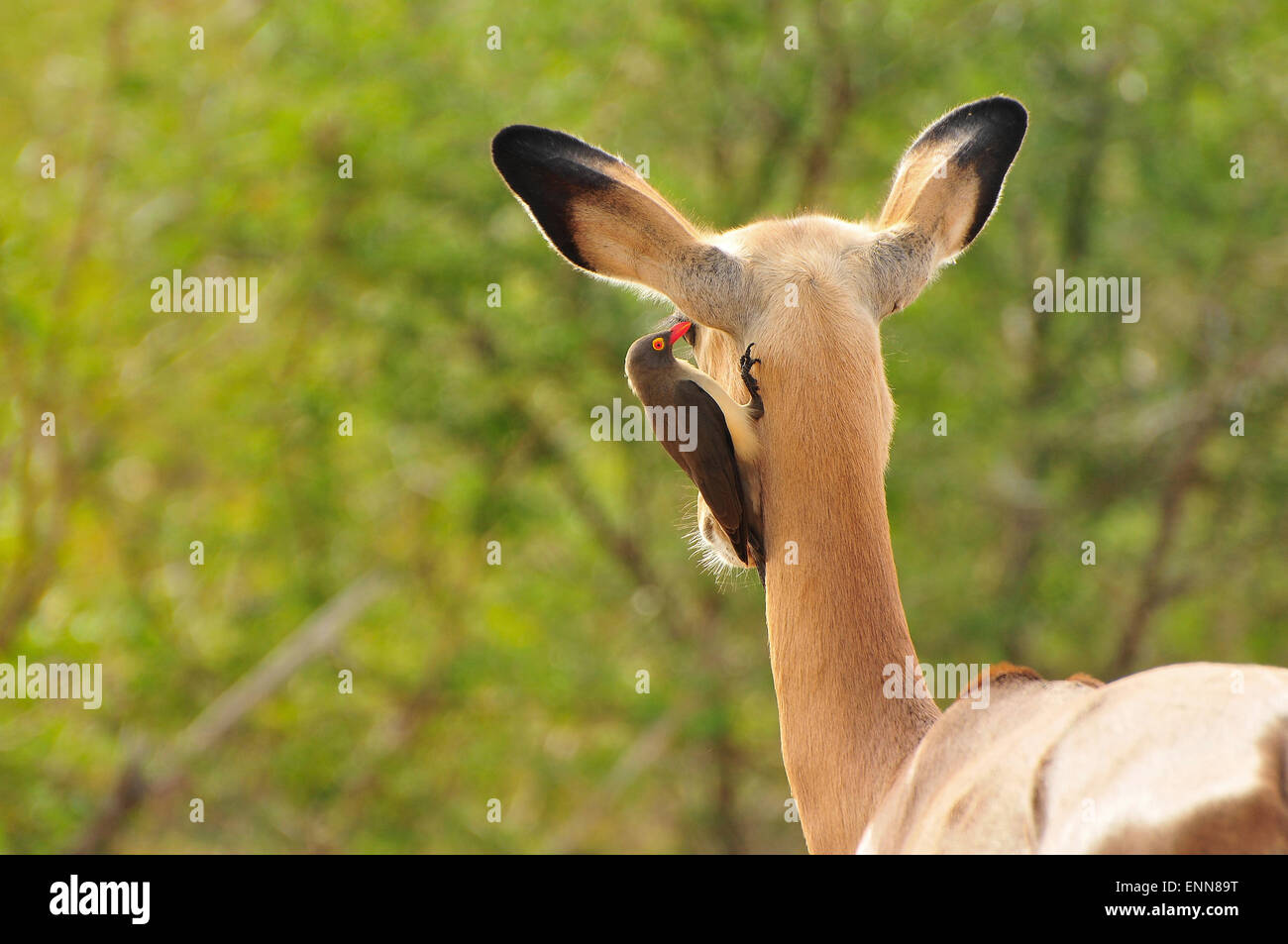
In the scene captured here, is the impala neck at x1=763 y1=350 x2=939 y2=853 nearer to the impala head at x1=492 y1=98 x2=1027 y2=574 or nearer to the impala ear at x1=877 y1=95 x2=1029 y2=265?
the impala head at x1=492 y1=98 x2=1027 y2=574

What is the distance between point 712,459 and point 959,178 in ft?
4.01

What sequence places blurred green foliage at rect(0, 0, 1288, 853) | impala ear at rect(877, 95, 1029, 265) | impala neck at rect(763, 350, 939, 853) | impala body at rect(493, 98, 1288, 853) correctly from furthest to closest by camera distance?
blurred green foliage at rect(0, 0, 1288, 853), impala ear at rect(877, 95, 1029, 265), impala neck at rect(763, 350, 939, 853), impala body at rect(493, 98, 1288, 853)

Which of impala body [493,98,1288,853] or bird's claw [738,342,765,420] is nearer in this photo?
impala body [493,98,1288,853]

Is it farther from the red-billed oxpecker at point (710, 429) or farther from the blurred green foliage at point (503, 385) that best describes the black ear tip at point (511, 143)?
the blurred green foliage at point (503, 385)

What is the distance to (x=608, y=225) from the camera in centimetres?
353

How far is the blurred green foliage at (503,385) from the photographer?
10883 mm

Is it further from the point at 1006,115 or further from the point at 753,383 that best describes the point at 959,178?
the point at 753,383

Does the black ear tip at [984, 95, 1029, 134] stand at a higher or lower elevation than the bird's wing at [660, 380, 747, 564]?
higher

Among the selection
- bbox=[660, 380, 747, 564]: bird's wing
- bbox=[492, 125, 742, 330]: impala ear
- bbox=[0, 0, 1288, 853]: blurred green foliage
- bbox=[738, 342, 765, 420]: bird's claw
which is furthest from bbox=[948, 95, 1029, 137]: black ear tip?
bbox=[0, 0, 1288, 853]: blurred green foliage

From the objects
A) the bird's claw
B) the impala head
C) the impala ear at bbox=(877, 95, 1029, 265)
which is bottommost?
the bird's claw

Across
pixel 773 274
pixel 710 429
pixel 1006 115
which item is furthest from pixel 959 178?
pixel 710 429

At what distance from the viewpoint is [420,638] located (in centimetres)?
1262

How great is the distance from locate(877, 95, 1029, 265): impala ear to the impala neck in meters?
0.70

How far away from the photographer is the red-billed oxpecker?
11.1 ft
